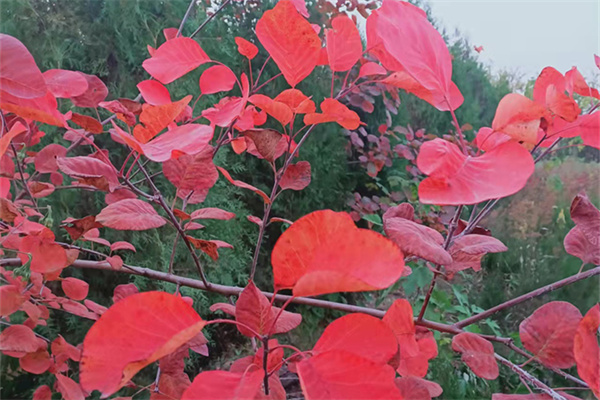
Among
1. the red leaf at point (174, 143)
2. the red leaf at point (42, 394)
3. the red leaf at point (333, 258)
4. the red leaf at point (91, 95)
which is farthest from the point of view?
the red leaf at point (42, 394)

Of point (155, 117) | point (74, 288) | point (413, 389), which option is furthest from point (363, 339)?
point (74, 288)

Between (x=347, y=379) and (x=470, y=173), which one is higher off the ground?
(x=470, y=173)

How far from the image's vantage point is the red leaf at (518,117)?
0.25 metres

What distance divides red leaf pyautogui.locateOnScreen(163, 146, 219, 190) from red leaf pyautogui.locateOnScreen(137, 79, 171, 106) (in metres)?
0.08

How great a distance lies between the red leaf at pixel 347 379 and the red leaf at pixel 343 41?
303 millimetres

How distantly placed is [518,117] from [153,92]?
40 centimetres

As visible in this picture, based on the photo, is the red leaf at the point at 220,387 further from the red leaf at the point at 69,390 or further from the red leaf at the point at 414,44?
the red leaf at the point at 69,390

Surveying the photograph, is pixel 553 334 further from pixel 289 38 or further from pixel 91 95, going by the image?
pixel 91 95

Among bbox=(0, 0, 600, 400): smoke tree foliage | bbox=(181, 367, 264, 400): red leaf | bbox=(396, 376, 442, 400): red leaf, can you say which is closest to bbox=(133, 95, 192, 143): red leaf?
bbox=(0, 0, 600, 400): smoke tree foliage

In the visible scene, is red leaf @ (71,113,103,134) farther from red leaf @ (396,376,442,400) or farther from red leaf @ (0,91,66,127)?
red leaf @ (396,376,442,400)

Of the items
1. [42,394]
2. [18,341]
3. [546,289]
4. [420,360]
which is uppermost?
[546,289]

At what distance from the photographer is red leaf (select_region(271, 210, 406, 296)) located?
0.56 ft

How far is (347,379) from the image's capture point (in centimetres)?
19

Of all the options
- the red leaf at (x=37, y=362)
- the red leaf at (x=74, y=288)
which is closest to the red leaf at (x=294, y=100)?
the red leaf at (x=74, y=288)
